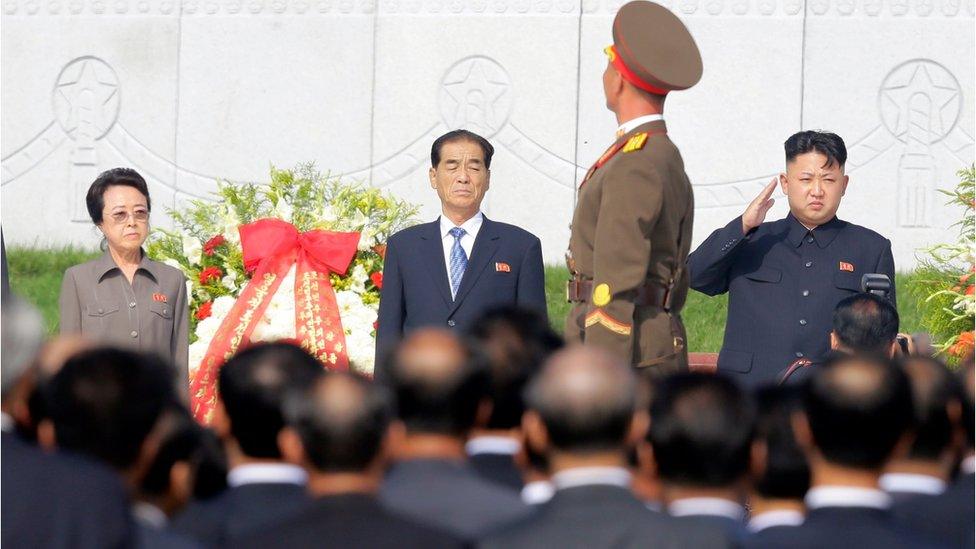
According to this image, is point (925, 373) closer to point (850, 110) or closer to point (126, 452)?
point (126, 452)

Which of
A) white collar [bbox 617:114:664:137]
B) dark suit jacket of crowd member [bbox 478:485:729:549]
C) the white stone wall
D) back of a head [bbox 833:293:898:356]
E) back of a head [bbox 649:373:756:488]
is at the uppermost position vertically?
the white stone wall

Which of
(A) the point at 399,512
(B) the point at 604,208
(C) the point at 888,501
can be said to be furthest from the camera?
(B) the point at 604,208

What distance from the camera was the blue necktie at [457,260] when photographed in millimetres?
5770

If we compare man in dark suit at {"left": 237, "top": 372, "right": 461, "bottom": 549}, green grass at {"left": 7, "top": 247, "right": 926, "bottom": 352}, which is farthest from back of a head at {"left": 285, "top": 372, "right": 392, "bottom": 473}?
green grass at {"left": 7, "top": 247, "right": 926, "bottom": 352}

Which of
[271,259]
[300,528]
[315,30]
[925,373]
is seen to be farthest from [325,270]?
Answer: [315,30]

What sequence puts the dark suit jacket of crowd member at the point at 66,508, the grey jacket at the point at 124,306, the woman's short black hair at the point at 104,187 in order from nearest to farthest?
the dark suit jacket of crowd member at the point at 66,508 < the grey jacket at the point at 124,306 < the woman's short black hair at the point at 104,187

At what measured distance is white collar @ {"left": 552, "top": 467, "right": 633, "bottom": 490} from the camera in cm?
267

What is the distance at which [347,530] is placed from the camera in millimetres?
2525

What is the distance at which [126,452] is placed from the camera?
2.84m

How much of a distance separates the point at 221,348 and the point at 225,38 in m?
5.47

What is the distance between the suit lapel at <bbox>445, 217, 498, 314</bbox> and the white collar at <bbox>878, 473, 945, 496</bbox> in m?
2.69

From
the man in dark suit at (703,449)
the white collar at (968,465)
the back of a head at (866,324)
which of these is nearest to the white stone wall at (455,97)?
the back of a head at (866,324)

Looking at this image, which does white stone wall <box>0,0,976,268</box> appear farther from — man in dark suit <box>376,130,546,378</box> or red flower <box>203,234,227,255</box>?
man in dark suit <box>376,130,546,378</box>

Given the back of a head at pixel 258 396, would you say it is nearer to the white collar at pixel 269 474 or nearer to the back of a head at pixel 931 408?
the white collar at pixel 269 474
